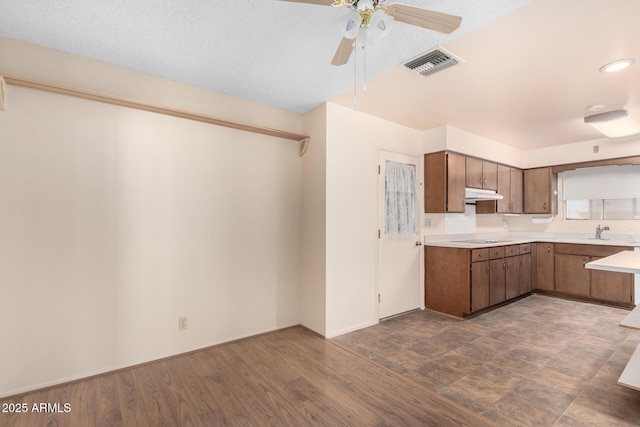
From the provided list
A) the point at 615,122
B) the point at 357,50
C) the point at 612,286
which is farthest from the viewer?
the point at 612,286

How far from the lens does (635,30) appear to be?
2.01 meters

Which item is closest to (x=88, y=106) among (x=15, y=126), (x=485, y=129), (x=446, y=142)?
(x=15, y=126)

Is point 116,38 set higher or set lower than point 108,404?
higher

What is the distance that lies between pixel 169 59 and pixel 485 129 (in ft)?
13.4

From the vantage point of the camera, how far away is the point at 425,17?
1447 millimetres

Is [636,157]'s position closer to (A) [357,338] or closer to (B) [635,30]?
(B) [635,30]

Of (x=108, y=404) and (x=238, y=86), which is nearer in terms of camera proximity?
(x=108, y=404)

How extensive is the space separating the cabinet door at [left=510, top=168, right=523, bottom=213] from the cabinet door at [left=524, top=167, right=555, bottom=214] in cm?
15

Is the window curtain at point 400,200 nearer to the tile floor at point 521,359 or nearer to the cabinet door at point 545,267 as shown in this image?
the tile floor at point 521,359

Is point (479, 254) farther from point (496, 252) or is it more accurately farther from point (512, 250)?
point (512, 250)

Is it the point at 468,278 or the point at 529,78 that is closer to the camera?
the point at 529,78

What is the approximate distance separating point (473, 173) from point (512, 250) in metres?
1.37

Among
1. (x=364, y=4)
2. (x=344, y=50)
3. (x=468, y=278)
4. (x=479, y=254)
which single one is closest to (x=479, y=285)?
(x=468, y=278)

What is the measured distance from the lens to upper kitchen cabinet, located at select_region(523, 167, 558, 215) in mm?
5293
